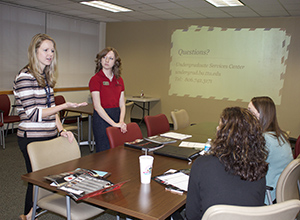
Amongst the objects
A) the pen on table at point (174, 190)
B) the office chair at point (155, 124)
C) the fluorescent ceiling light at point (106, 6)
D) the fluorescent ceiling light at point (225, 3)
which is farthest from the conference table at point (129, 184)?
the fluorescent ceiling light at point (106, 6)

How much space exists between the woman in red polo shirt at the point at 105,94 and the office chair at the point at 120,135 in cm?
16

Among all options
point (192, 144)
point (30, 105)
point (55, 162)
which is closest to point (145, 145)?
point (192, 144)

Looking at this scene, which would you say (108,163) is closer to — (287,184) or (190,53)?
(287,184)

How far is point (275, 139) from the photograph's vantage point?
82.7 inches

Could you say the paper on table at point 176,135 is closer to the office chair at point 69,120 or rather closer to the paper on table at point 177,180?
the paper on table at point 177,180

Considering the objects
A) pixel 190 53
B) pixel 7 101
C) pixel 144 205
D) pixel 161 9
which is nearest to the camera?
pixel 144 205

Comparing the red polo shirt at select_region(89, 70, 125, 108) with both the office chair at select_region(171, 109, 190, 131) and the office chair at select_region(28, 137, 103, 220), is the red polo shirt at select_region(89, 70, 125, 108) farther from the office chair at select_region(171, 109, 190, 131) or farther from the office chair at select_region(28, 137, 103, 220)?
the office chair at select_region(171, 109, 190, 131)

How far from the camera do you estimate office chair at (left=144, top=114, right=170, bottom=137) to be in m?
3.40

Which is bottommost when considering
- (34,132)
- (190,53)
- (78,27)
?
(34,132)

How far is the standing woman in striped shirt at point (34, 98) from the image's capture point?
2.16 meters

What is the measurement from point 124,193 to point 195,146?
3.74 ft

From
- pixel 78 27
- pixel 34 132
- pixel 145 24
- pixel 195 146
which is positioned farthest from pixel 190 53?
pixel 34 132

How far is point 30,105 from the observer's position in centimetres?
216

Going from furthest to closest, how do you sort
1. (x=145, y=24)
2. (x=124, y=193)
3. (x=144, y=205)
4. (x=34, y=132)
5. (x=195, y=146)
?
1. (x=145, y=24)
2. (x=195, y=146)
3. (x=34, y=132)
4. (x=124, y=193)
5. (x=144, y=205)
